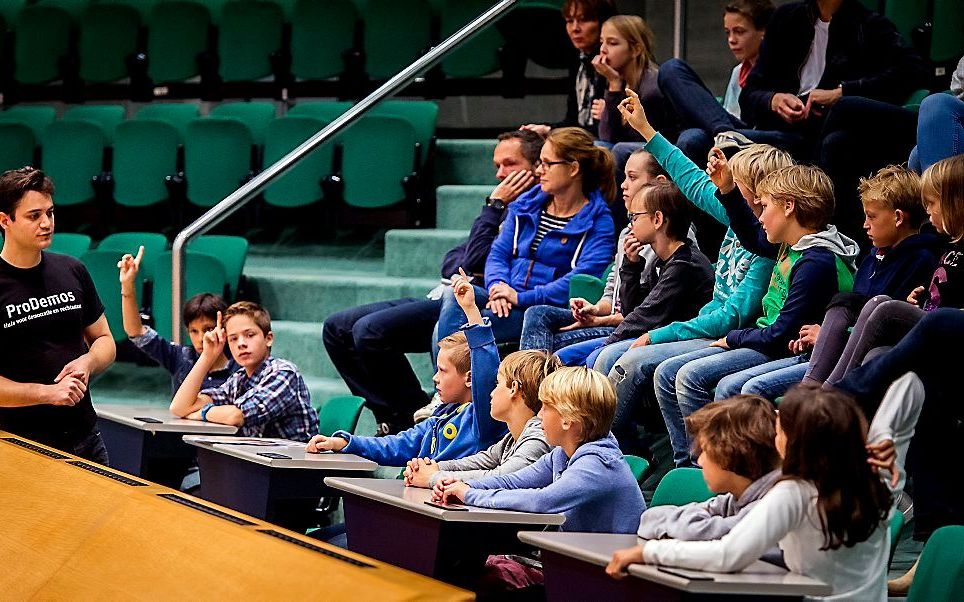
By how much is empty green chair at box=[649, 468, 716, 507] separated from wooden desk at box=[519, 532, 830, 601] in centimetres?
36

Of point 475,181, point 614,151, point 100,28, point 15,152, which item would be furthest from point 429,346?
point 100,28

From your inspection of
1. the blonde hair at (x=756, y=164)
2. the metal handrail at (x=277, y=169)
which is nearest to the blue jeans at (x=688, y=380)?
the blonde hair at (x=756, y=164)

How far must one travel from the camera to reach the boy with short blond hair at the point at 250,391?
13.7 ft

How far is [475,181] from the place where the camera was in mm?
6164

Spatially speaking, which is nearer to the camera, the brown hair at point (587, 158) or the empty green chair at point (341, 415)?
the empty green chair at point (341, 415)

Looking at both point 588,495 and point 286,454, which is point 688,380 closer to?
point 588,495

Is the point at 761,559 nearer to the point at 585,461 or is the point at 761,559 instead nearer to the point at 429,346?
the point at 585,461

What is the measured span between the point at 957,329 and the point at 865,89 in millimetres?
1833

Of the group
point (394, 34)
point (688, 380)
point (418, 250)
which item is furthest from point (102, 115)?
point (688, 380)

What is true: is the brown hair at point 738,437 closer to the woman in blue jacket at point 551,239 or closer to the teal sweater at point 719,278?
the teal sweater at point 719,278

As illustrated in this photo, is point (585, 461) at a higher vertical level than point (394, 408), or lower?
higher

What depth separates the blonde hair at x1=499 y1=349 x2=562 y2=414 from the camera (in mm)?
3287

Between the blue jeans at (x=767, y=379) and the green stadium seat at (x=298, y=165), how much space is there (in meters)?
3.39

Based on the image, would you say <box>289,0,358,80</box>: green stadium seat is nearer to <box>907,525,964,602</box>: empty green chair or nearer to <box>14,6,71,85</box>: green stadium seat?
<box>14,6,71,85</box>: green stadium seat
